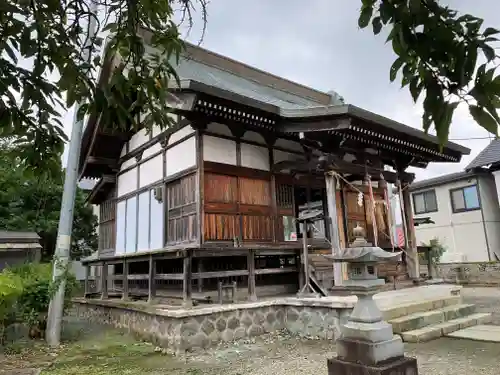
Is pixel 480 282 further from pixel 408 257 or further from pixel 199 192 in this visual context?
pixel 199 192

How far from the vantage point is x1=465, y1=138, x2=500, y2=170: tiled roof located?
1683 cm

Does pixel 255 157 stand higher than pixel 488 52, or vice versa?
pixel 255 157

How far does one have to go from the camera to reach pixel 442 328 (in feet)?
21.4

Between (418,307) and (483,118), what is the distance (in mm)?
6775

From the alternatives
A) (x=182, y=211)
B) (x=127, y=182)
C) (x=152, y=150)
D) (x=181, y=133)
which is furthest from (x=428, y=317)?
(x=127, y=182)

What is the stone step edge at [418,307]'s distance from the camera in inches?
259

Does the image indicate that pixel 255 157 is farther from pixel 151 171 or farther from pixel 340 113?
pixel 151 171

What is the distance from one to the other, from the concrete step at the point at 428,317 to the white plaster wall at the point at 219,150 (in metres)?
4.37

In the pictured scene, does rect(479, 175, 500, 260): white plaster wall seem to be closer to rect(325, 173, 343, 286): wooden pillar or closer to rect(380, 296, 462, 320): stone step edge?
rect(380, 296, 462, 320): stone step edge

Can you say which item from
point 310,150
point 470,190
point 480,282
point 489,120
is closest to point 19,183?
point 310,150

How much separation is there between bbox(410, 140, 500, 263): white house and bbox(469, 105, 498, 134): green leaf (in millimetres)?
17980

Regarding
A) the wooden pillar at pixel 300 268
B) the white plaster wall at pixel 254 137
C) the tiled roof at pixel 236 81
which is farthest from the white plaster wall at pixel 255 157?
the tiled roof at pixel 236 81

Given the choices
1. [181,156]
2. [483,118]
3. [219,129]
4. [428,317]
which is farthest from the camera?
[181,156]

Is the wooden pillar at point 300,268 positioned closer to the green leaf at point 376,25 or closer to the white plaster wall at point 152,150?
the white plaster wall at point 152,150
